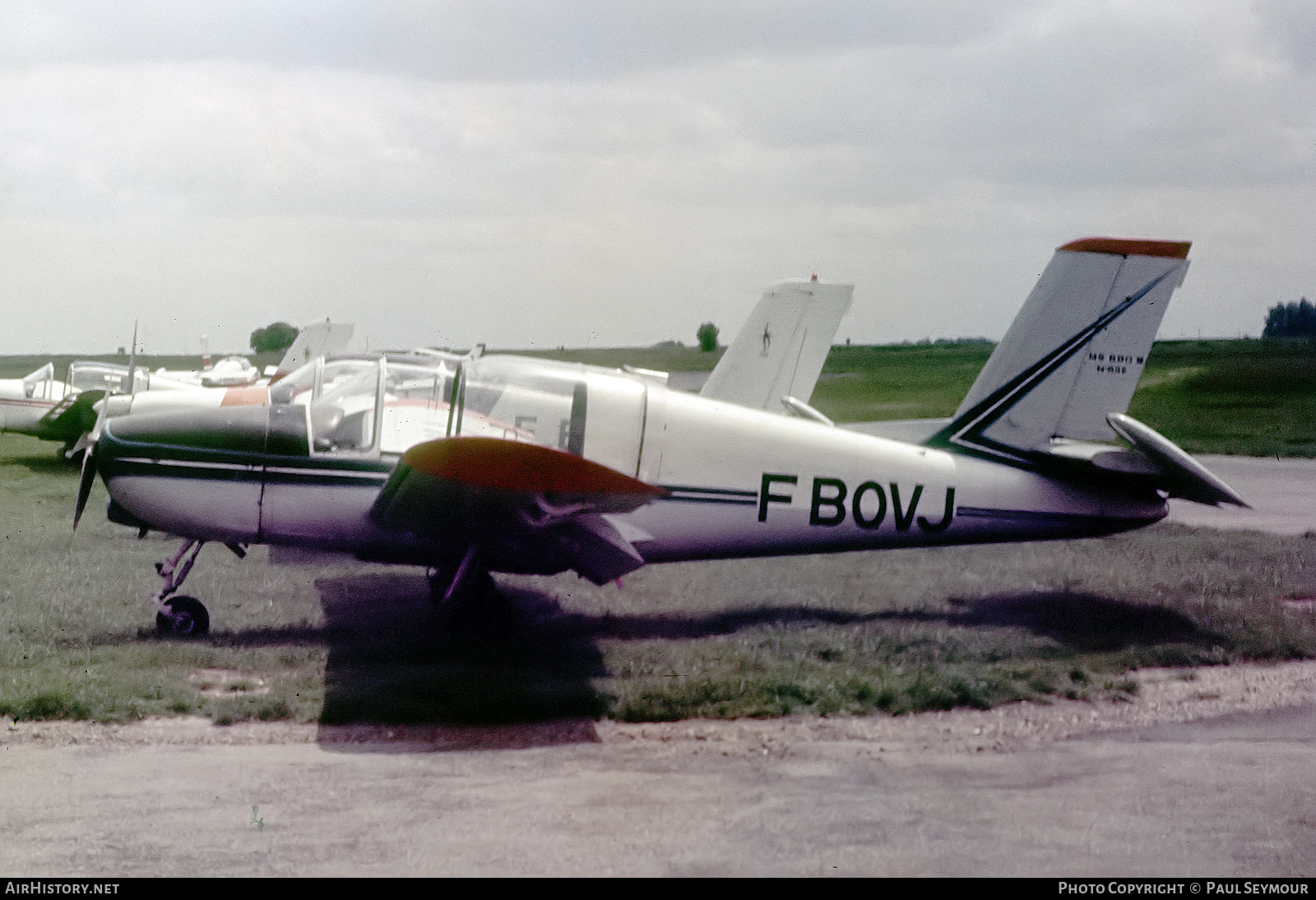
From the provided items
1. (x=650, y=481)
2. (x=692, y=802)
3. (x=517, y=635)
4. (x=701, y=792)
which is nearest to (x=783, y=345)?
(x=650, y=481)

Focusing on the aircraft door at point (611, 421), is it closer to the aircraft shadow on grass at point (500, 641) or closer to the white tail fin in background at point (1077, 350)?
the aircraft shadow on grass at point (500, 641)

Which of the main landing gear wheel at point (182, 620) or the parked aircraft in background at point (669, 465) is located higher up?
the parked aircraft in background at point (669, 465)

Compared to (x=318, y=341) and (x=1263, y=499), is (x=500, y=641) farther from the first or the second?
(x=318, y=341)

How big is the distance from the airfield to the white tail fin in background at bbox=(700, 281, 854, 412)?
22.0ft

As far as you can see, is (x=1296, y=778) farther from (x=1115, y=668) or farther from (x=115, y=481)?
(x=115, y=481)

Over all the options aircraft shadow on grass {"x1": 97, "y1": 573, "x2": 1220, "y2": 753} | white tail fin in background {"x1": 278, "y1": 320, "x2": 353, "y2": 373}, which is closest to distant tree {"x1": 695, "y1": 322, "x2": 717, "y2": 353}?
white tail fin in background {"x1": 278, "y1": 320, "x2": 353, "y2": 373}

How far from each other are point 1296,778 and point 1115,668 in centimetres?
A: 170

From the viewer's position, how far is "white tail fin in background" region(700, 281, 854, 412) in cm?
1238

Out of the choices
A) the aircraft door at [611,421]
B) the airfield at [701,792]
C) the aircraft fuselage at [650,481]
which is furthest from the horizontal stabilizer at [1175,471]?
the aircraft door at [611,421]

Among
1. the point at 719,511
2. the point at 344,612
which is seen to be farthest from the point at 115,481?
the point at 719,511

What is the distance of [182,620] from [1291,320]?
26.1 metres

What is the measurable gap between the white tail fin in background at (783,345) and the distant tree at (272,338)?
188 feet

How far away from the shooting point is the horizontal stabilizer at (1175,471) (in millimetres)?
6758

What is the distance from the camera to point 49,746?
4.72 meters
